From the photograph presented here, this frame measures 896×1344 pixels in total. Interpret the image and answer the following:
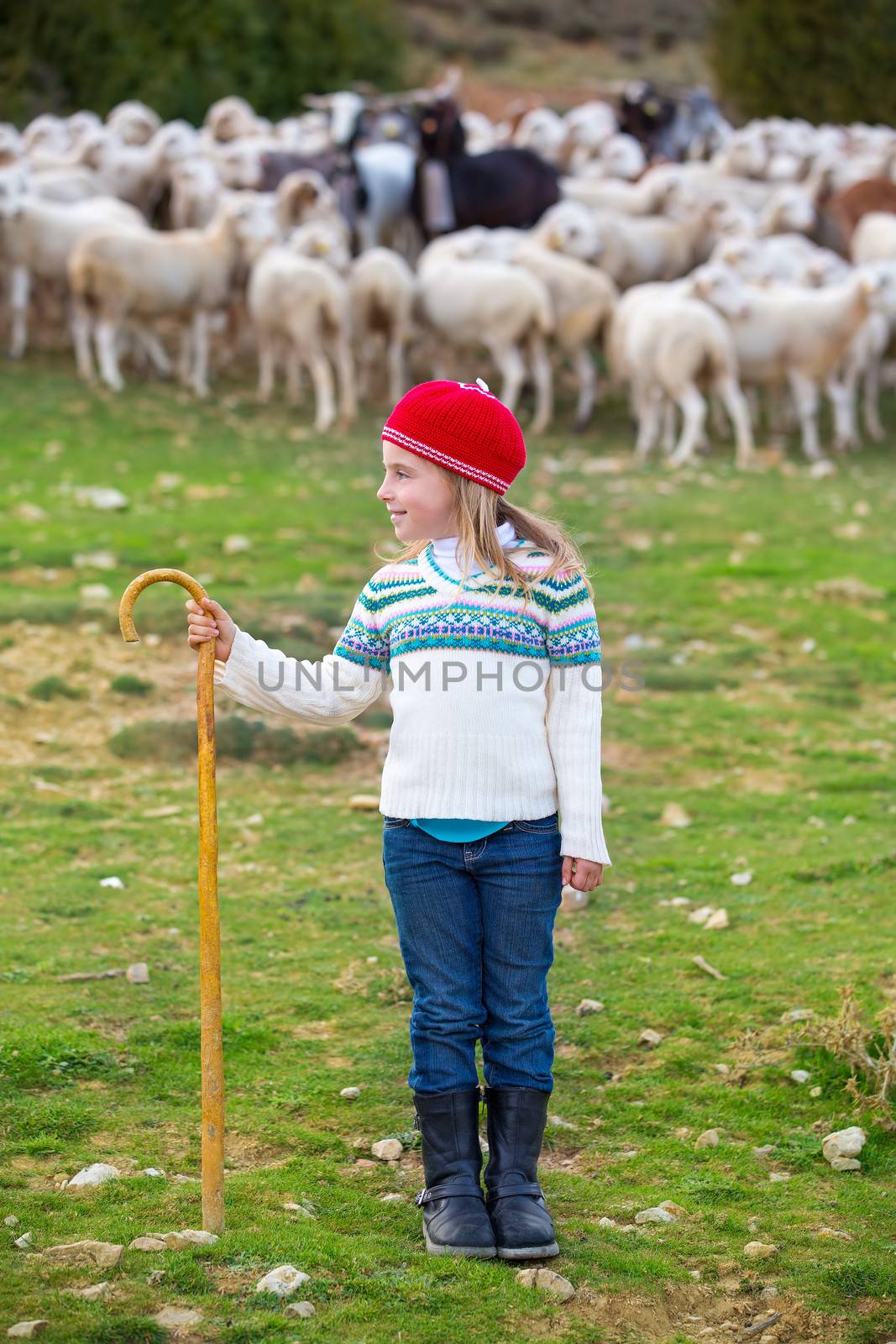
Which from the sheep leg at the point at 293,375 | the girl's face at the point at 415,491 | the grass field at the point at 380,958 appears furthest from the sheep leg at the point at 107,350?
the girl's face at the point at 415,491

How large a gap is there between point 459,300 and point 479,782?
10.7m

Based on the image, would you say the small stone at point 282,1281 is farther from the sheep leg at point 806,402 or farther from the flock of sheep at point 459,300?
the sheep leg at point 806,402

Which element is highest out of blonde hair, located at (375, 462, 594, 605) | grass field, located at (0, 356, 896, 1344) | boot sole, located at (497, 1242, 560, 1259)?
blonde hair, located at (375, 462, 594, 605)

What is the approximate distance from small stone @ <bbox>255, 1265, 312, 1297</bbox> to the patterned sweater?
788 mm

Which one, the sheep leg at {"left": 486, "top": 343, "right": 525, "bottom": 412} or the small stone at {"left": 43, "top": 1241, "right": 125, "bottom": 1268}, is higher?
the sheep leg at {"left": 486, "top": 343, "right": 525, "bottom": 412}

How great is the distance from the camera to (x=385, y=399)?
14.0 metres

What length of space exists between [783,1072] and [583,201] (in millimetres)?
15305

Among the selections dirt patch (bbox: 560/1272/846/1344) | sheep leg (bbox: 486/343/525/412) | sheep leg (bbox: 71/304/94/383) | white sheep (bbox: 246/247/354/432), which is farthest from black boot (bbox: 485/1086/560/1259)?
sheep leg (bbox: 71/304/94/383)

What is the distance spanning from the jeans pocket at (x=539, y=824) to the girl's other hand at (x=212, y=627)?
613 mm

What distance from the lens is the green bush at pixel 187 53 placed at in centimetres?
2173

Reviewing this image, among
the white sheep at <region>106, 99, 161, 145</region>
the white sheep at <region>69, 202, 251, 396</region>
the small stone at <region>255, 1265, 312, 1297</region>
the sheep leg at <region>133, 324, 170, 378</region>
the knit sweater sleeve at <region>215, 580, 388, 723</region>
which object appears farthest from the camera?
the white sheep at <region>106, 99, 161, 145</region>

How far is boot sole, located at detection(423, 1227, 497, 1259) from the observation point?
290 cm

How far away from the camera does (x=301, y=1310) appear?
2674mm

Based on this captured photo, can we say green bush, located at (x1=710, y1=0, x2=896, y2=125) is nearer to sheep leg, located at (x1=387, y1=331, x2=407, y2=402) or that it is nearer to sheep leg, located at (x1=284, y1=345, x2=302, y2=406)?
sheep leg, located at (x1=387, y1=331, x2=407, y2=402)
